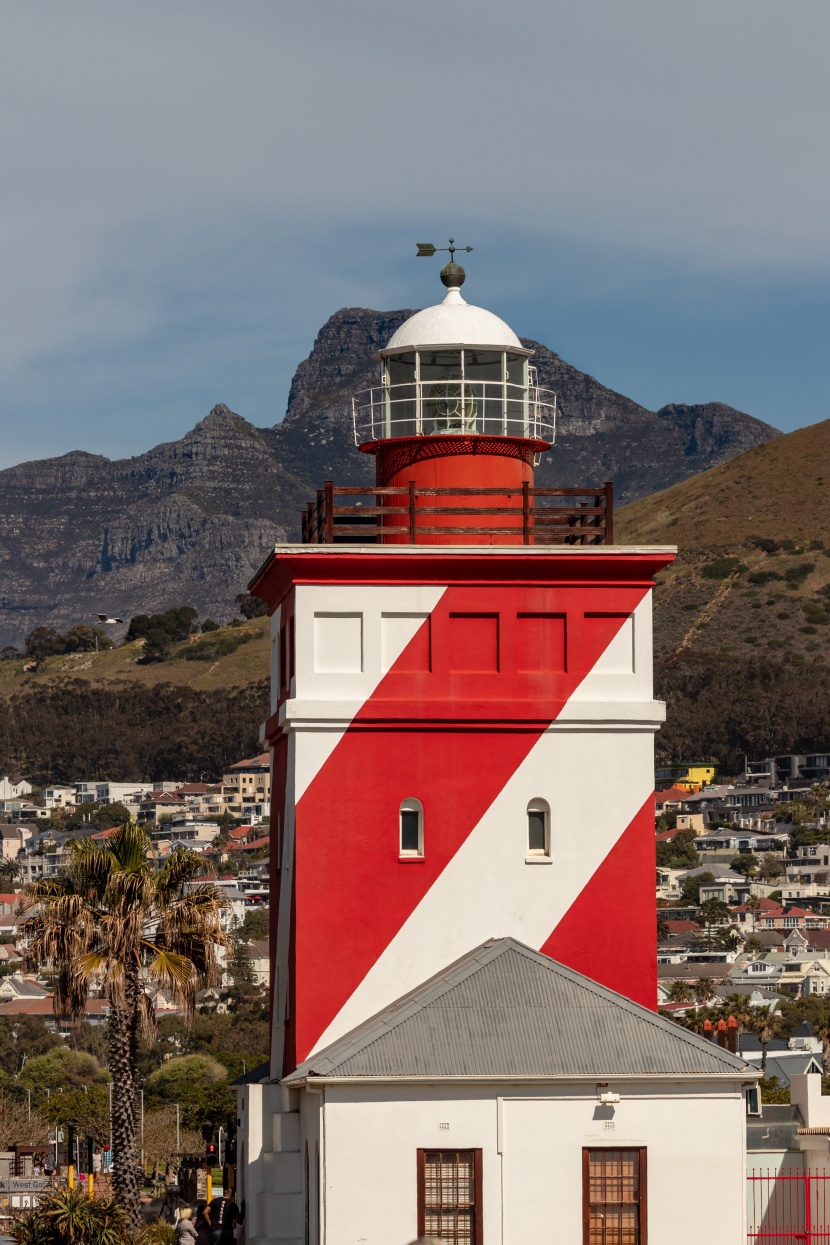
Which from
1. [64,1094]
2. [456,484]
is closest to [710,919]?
Result: [64,1094]

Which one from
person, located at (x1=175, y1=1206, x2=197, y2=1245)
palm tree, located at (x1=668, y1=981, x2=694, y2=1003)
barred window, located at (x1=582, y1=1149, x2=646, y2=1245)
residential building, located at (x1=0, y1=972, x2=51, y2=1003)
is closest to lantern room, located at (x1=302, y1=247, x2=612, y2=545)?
barred window, located at (x1=582, y1=1149, x2=646, y2=1245)

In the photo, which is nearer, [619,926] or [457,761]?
[619,926]

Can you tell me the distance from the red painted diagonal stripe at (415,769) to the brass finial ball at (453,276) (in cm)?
460

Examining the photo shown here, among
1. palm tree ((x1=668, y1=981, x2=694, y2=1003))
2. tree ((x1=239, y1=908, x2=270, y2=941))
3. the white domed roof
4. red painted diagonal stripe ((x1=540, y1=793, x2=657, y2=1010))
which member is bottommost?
red painted diagonal stripe ((x1=540, y1=793, x2=657, y2=1010))

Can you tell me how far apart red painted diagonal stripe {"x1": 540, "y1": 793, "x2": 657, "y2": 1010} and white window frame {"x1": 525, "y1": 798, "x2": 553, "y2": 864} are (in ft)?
1.87

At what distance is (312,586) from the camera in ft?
79.4

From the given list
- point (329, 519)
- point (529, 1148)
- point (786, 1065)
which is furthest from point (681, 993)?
point (529, 1148)

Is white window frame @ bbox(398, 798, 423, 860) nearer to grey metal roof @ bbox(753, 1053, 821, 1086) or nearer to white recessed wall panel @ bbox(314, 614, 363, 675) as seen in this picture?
white recessed wall panel @ bbox(314, 614, 363, 675)

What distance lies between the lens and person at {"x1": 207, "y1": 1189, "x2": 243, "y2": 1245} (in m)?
24.3

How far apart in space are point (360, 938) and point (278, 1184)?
268 centimetres

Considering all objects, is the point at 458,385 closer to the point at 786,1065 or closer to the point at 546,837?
the point at 546,837

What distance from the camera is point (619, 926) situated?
24.1m

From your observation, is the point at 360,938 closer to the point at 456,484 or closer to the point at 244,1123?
the point at 244,1123

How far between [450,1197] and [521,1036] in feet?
5.45
